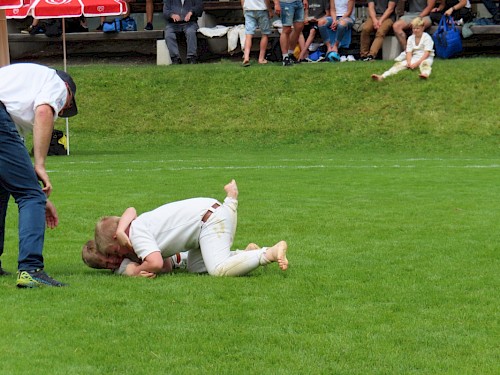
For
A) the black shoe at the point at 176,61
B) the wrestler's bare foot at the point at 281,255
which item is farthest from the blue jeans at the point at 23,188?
the black shoe at the point at 176,61

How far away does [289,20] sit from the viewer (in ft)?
81.9

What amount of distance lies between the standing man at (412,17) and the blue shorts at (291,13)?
2.28 meters

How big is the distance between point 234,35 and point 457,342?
22.5 m

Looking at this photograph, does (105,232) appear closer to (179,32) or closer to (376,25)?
(376,25)

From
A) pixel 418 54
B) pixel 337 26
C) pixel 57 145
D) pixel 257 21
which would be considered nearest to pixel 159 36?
pixel 257 21

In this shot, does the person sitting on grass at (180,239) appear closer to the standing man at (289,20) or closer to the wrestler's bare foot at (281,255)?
the wrestler's bare foot at (281,255)

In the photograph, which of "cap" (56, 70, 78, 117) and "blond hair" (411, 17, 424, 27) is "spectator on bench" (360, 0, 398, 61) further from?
"cap" (56, 70, 78, 117)

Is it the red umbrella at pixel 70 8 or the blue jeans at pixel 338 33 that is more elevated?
the red umbrella at pixel 70 8

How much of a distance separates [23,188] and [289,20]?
1816 centimetres

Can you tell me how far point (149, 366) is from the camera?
5512 millimetres

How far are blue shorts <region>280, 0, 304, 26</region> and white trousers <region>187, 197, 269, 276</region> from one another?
56.9ft

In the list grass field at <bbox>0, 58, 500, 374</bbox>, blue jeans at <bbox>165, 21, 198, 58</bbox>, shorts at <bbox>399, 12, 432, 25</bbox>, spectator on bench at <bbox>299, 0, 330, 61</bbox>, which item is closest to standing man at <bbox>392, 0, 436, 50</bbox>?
shorts at <bbox>399, 12, 432, 25</bbox>

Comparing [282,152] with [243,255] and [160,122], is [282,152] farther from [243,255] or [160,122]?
[243,255]

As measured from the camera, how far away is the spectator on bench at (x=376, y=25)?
84.9ft
